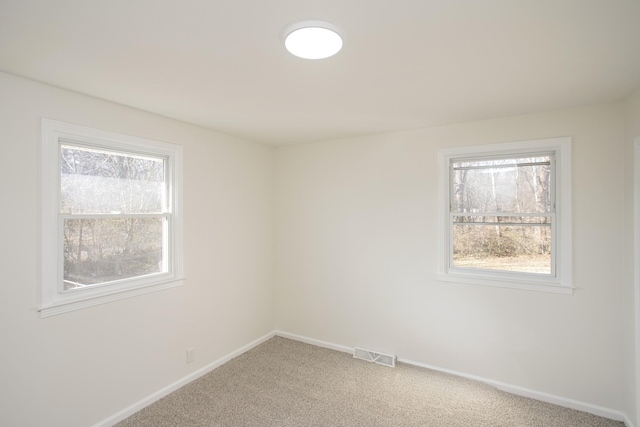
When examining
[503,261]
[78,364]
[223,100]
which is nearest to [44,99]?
[223,100]

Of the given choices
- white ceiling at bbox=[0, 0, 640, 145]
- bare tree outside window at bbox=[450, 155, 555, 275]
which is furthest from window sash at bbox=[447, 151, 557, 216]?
white ceiling at bbox=[0, 0, 640, 145]

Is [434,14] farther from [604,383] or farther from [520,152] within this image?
[604,383]

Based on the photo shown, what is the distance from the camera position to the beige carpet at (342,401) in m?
2.49

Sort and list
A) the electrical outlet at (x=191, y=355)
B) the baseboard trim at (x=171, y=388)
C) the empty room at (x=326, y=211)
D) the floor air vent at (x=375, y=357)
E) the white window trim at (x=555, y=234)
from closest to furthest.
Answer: the empty room at (x=326, y=211), the baseboard trim at (x=171, y=388), the white window trim at (x=555, y=234), the electrical outlet at (x=191, y=355), the floor air vent at (x=375, y=357)

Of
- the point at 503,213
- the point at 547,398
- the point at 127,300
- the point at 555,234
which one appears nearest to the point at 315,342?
the point at 127,300

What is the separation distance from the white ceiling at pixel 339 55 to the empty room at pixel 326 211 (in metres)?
0.02

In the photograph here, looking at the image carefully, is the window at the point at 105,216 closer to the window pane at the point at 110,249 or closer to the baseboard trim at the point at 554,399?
the window pane at the point at 110,249

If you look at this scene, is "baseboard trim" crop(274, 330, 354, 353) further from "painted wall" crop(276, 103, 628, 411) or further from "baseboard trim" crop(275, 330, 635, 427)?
"baseboard trim" crop(275, 330, 635, 427)

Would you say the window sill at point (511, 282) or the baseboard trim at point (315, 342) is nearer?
the window sill at point (511, 282)

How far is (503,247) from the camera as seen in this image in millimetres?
3027

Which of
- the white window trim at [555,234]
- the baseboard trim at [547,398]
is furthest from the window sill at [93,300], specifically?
the white window trim at [555,234]

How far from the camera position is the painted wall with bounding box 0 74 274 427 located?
202cm

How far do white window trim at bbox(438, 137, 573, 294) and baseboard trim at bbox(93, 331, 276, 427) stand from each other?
7.82 feet

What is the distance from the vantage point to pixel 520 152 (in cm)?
290
